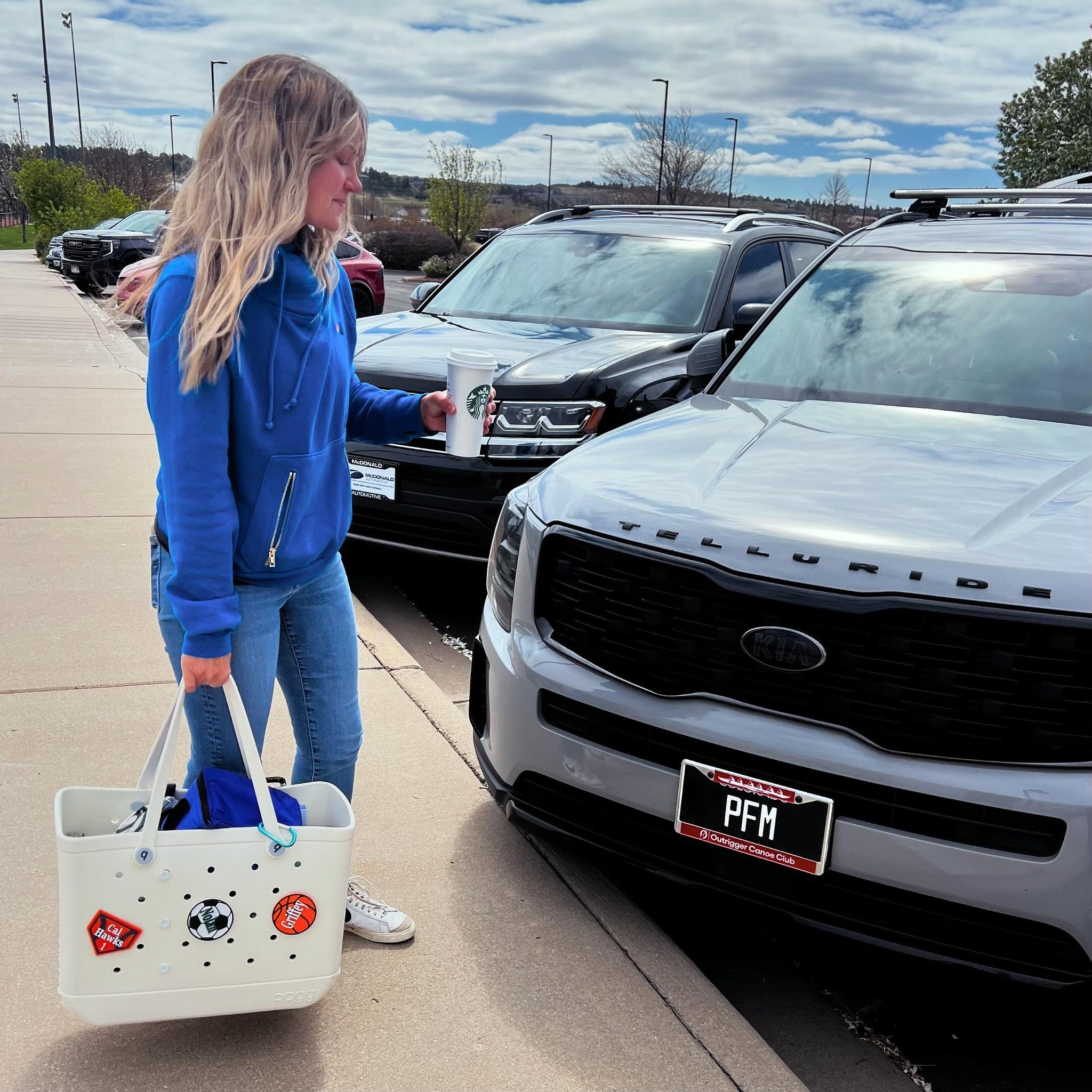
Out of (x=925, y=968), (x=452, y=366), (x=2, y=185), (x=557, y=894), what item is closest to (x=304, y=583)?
(x=452, y=366)

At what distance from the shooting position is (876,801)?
211 centimetres

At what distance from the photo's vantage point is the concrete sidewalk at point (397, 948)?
2.17 m

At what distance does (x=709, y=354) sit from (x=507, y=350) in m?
1.25

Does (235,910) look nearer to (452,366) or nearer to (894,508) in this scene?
(452,366)

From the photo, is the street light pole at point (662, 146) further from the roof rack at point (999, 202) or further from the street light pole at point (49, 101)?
the roof rack at point (999, 202)

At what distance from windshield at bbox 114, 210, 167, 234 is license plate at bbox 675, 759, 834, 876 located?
77.3ft

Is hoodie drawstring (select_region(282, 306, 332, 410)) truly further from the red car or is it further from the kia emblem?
the red car

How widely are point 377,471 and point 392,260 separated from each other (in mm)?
42441

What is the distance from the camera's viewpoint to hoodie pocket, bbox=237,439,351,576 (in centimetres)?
209

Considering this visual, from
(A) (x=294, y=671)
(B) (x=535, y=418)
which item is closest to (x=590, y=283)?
(B) (x=535, y=418)

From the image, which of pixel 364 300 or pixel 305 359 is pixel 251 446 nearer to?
pixel 305 359

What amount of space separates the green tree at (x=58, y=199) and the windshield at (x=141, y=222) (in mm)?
14672

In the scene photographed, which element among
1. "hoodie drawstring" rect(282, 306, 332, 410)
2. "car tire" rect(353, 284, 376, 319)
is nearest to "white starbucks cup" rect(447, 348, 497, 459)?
"hoodie drawstring" rect(282, 306, 332, 410)

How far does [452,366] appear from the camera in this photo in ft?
8.13
